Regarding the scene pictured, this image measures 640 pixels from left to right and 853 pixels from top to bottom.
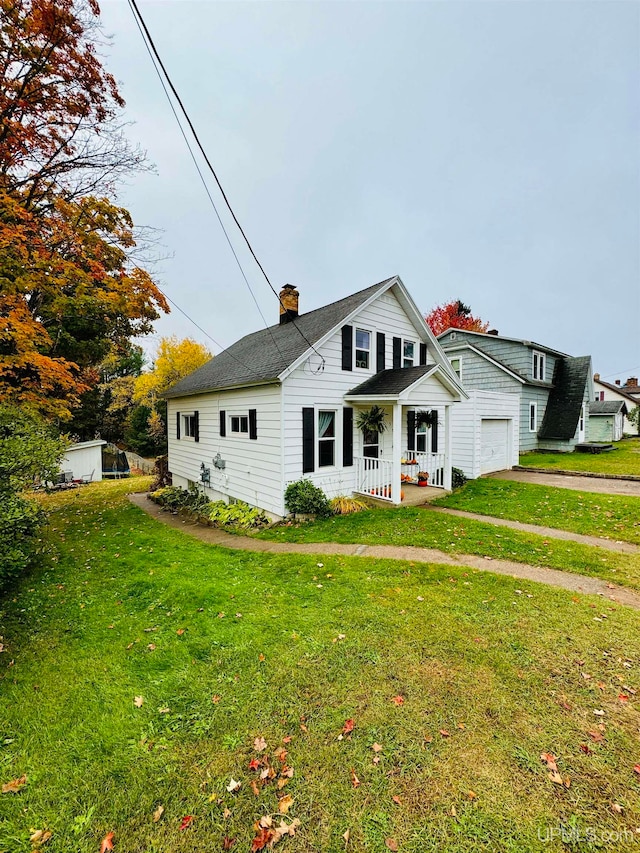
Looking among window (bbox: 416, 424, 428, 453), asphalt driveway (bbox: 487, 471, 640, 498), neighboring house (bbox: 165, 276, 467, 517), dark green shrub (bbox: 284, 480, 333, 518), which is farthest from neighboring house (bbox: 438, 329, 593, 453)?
dark green shrub (bbox: 284, 480, 333, 518)

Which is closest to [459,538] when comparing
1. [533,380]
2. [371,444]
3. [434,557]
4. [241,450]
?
[434,557]

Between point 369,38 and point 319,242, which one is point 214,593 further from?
point 319,242

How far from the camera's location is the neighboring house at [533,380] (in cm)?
1866

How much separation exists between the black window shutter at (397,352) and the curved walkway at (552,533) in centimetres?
486

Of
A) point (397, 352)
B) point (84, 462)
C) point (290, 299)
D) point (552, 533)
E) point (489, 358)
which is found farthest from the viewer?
point (84, 462)

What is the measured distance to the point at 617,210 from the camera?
25.7 meters

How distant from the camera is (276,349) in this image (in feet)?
35.4

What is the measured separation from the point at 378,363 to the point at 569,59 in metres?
14.5

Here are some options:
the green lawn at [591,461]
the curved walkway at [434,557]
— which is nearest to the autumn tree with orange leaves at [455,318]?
the green lawn at [591,461]

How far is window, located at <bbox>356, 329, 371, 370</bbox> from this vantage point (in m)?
10.5

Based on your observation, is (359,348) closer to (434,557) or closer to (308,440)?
(308,440)

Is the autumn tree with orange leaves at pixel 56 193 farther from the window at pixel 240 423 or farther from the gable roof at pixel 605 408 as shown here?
the gable roof at pixel 605 408

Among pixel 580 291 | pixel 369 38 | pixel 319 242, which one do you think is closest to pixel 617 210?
pixel 580 291

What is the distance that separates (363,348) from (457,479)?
18.8 feet
